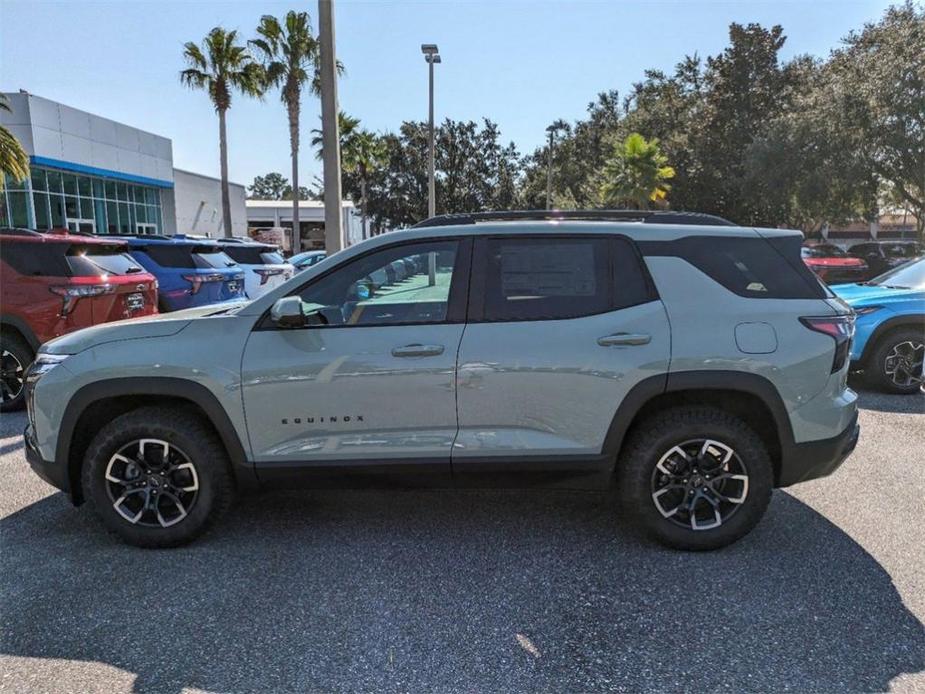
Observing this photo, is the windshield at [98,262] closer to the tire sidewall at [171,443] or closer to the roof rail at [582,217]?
the tire sidewall at [171,443]

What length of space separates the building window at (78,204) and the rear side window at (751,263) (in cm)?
2209

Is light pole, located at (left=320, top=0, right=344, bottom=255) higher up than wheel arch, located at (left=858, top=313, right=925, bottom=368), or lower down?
higher up

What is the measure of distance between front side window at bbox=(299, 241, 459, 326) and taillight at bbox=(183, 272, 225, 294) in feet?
20.4

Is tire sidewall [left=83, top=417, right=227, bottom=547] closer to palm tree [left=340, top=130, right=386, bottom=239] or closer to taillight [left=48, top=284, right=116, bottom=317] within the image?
taillight [left=48, top=284, right=116, bottom=317]

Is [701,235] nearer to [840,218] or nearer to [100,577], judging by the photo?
[100,577]

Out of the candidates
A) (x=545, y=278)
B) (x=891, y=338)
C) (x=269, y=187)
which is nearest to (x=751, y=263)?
(x=545, y=278)

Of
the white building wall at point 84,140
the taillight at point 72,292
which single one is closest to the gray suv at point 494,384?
the taillight at point 72,292

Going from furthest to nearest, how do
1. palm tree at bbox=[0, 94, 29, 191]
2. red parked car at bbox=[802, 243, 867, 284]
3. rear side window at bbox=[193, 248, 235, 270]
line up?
palm tree at bbox=[0, 94, 29, 191] → red parked car at bbox=[802, 243, 867, 284] → rear side window at bbox=[193, 248, 235, 270]

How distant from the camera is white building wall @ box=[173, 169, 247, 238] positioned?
35.8 meters

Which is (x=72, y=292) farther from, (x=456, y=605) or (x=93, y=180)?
(x=93, y=180)

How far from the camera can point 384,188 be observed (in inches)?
1930

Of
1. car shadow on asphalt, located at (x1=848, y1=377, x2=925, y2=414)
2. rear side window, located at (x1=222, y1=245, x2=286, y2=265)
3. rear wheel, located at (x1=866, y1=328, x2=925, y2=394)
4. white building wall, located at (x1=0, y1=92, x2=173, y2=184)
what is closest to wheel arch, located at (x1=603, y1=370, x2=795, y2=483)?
car shadow on asphalt, located at (x1=848, y1=377, x2=925, y2=414)

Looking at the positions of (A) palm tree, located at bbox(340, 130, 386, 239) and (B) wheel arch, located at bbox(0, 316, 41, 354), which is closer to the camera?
(B) wheel arch, located at bbox(0, 316, 41, 354)

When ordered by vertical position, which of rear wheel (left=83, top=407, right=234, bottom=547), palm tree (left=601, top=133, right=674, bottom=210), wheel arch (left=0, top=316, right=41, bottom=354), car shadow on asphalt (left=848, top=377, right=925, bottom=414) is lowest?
car shadow on asphalt (left=848, top=377, right=925, bottom=414)
